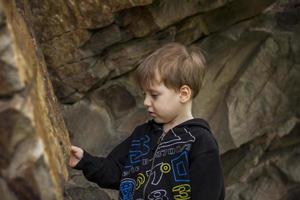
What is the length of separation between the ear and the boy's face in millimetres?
16

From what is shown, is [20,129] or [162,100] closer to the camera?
[20,129]

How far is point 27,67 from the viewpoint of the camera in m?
1.57

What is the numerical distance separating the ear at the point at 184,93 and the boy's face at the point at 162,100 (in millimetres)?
16

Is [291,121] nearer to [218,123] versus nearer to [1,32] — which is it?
[218,123]

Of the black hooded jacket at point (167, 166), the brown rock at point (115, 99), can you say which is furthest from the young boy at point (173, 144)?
the brown rock at point (115, 99)

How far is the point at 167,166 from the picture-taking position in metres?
2.14

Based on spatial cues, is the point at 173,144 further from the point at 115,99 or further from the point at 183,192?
the point at 115,99

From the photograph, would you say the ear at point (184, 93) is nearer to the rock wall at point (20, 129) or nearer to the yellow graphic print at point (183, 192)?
the yellow graphic print at point (183, 192)

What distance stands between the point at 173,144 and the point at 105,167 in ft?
1.13

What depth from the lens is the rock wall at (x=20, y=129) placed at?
1.46m

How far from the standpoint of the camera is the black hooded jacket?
209 centimetres

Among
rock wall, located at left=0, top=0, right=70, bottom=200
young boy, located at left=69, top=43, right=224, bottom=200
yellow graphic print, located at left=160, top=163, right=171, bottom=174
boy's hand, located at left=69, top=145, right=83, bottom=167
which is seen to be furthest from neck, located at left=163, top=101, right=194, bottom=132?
rock wall, located at left=0, top=0, right=70, bottom=200

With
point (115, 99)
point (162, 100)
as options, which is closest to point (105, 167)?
point (162, 100)

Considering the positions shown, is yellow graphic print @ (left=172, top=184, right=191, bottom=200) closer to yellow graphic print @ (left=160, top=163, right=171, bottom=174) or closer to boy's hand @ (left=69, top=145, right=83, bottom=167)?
A: yellow graphic print @ (left=160, top=163, right=171, bottom=174)
